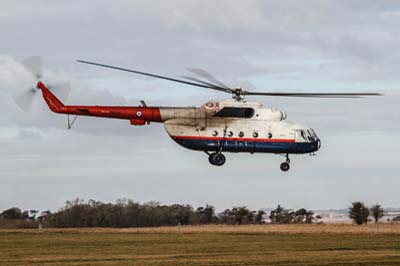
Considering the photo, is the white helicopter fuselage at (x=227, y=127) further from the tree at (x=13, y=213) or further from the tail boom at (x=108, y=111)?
the tree at (x=13, y=213)

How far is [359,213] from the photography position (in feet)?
359

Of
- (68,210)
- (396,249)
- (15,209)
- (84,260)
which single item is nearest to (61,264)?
(84,260)

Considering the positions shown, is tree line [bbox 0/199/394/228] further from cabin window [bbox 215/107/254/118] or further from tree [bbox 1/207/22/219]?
cabin window [bbox 215/107/254/118]

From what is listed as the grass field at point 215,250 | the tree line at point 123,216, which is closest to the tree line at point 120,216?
the tree line at point 123,216

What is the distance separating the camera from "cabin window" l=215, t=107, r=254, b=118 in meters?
49.4

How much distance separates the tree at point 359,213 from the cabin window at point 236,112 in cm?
6132

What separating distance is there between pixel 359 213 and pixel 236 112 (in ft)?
205

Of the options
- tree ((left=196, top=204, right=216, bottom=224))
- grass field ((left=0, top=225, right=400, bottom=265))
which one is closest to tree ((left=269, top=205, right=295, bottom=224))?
tree ((left=196, top=204, right=216, bottom=224))

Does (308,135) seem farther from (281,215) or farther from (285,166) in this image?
(281,215)

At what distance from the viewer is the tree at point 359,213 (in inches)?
4293

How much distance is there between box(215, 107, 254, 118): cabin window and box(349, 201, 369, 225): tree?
6132 cm

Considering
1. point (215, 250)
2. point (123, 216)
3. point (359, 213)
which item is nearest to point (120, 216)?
point (123, 216)

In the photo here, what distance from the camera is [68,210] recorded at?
13012 centimetres

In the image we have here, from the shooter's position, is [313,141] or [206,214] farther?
[206,214]
